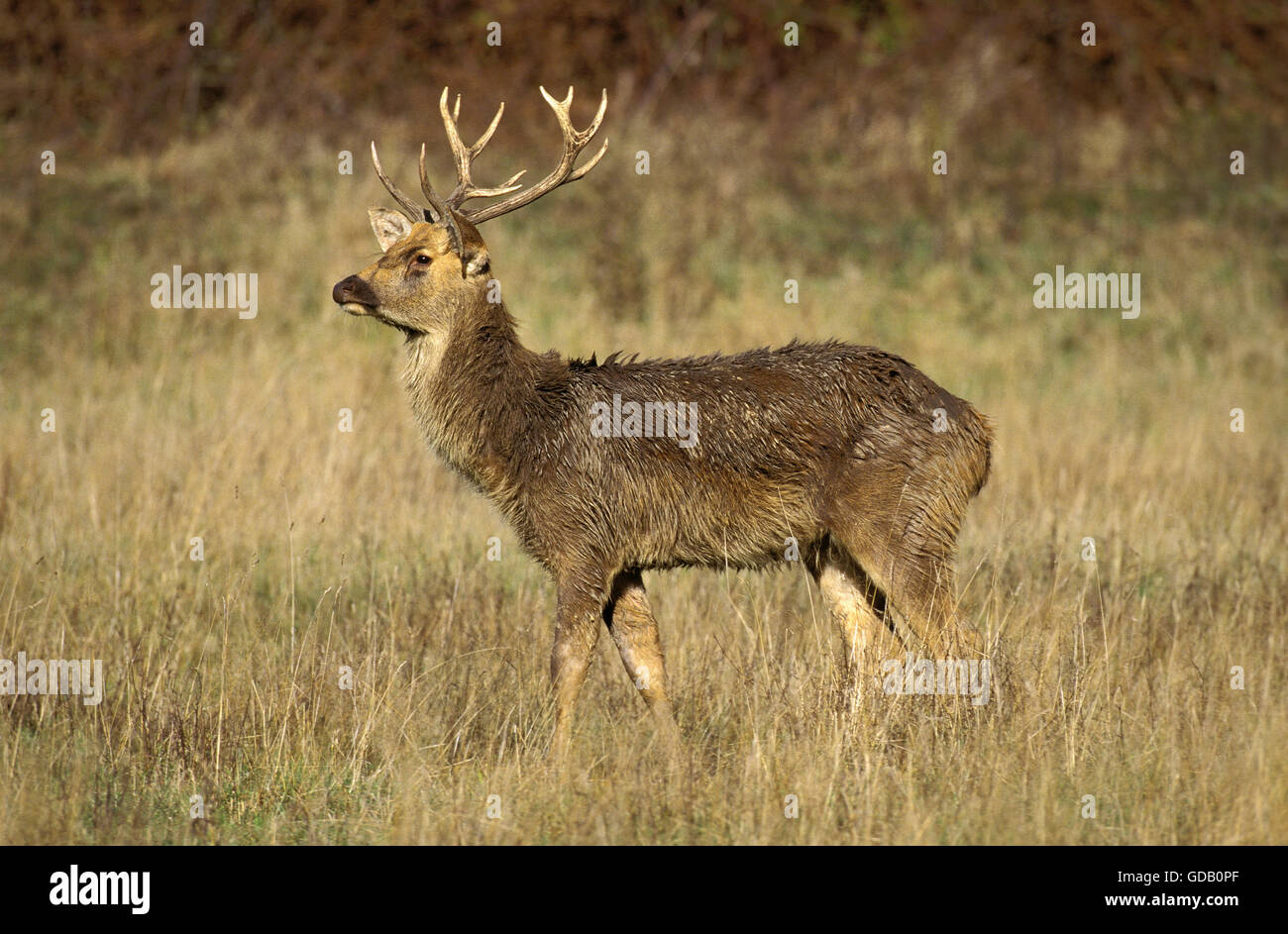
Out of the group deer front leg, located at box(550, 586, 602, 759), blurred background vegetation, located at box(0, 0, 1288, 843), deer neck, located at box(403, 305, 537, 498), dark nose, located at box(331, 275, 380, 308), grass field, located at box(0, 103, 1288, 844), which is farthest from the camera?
deer neck, located at box(403, 305, 537, 498)

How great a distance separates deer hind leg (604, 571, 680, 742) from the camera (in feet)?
22.0

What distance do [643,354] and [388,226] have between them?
6.97 m

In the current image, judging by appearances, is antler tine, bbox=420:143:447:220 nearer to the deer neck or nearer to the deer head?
the deer head

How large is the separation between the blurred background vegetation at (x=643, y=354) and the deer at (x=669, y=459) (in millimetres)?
402

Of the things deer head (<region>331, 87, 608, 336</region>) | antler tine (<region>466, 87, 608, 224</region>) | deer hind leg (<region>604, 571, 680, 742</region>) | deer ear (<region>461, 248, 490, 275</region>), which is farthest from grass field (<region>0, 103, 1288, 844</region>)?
antler tine (<region>466, 87, 608, 224</region>)

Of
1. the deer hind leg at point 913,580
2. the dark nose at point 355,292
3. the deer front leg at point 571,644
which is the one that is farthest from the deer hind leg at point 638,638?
the dark nose at point 355,292

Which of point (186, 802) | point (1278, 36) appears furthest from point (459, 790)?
point (1278, 36)

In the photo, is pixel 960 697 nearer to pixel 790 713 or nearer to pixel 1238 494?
pixel 790 713

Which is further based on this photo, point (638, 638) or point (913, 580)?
point (638, 638)

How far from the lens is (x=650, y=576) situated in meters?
9.43

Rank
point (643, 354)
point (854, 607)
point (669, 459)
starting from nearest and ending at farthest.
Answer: point (669, 459), point (854, 607), point (643, 354)

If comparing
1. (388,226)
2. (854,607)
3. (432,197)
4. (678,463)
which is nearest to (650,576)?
(854,607)

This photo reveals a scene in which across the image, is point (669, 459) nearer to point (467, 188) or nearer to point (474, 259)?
point (474, 259)

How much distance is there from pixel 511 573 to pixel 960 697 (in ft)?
10.6
